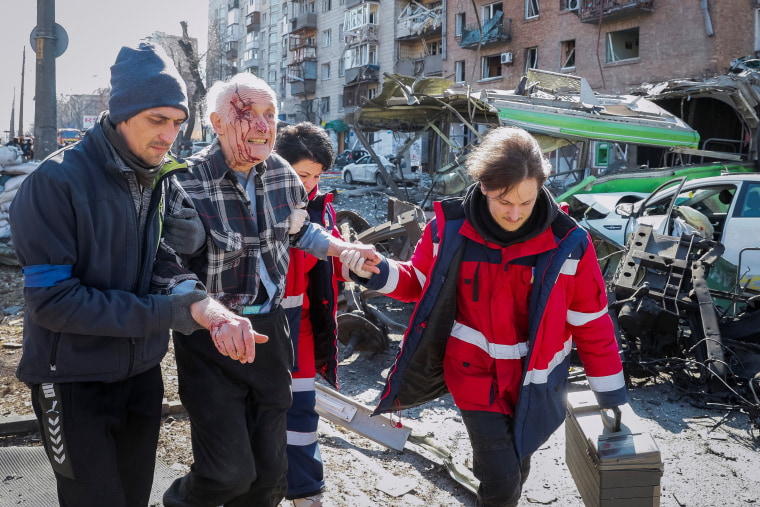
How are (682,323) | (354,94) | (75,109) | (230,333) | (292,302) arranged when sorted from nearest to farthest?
(230,333), (292,302), (682,323), (354,94), (75,109)

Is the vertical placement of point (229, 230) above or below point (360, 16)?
below

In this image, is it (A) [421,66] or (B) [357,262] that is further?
(A) [421,66]

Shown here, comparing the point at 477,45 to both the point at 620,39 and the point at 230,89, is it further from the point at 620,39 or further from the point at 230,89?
the point at 230,89

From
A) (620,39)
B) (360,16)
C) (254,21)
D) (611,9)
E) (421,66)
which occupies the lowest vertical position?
(620,39)

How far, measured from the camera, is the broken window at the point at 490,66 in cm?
3377

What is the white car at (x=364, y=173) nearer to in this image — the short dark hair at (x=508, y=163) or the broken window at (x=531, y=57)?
the broken window at (x=531, y=57)

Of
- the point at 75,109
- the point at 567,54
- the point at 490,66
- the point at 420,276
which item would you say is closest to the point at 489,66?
the point at 490,66

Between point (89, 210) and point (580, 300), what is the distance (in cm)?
185

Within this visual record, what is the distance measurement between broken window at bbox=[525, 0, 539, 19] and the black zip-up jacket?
1255 inches

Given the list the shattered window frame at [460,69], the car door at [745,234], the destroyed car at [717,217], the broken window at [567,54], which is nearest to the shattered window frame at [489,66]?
the shattered window frame at [460,69]

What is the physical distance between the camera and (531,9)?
3111 centimetres

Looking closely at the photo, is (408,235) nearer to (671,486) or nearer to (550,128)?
(671,486)

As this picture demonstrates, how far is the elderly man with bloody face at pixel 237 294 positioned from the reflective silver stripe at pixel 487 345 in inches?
27.8

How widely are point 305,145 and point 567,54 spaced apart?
2905 centimetres
